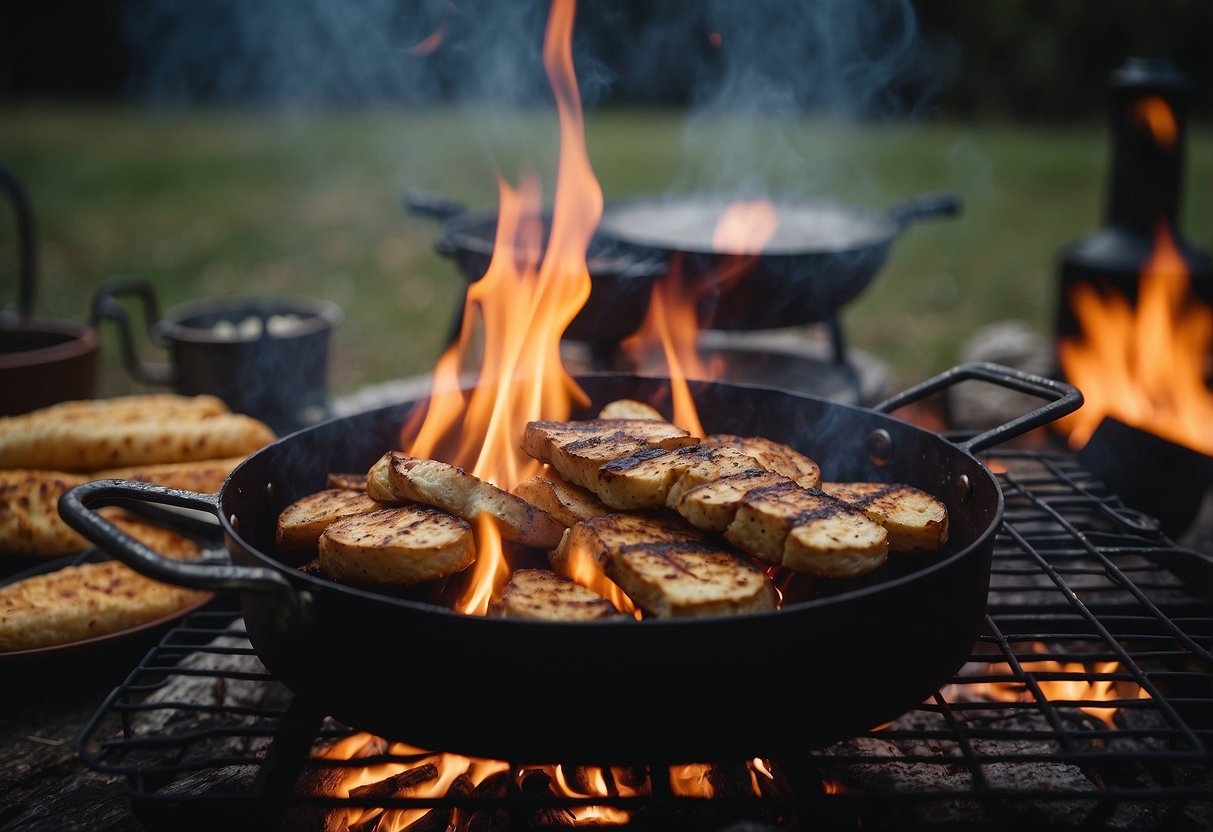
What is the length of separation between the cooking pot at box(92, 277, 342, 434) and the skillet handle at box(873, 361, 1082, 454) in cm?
292

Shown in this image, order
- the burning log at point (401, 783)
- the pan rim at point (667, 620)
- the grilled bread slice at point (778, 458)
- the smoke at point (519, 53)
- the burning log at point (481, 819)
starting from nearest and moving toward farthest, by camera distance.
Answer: the pan rim at point (667, 620), the burning log at point (481, 819), the burning log at point (401, 783), the grilled bread slice at point (778, 458), the smoke at point (519, 53)

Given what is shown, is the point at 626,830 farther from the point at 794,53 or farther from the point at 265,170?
the point at 265,170

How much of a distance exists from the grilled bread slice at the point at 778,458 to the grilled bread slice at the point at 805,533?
331 mm

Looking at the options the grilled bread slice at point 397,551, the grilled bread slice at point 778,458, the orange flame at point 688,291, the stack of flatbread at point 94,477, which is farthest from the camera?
the orange flame at point 688,291

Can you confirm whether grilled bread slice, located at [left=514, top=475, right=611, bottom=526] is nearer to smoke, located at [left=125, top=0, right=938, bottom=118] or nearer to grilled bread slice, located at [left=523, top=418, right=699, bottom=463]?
grilled bread slice, located at [left=523, top=418, right=699, bottom=463]

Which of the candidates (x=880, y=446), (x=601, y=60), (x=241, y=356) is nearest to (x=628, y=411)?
(x=880, y=446)

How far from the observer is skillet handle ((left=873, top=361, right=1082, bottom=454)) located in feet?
7.55

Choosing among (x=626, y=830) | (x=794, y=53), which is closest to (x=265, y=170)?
(x=794, y=53)

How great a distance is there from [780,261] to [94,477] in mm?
2612

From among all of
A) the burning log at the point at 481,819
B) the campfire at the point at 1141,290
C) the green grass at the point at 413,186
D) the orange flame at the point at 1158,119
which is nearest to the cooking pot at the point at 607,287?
the burning log at the point at 481,819

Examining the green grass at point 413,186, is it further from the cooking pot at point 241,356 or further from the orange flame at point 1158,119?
the cooking pot at point 241,356

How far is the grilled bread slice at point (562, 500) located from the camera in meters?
2.16

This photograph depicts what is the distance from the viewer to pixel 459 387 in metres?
2.77

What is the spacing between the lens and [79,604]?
2555 millimetres
